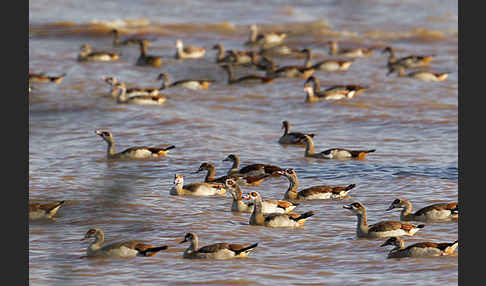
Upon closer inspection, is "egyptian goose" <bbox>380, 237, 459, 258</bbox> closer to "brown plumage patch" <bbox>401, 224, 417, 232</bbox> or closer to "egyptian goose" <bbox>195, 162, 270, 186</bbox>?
"brown plumage patch" <bbox>401, 224, 417, 232</bbox>

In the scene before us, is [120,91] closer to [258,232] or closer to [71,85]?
[71,85]

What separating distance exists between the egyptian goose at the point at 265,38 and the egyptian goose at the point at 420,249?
101 feet

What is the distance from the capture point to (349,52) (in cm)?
3684

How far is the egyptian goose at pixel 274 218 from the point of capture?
13.2 metres

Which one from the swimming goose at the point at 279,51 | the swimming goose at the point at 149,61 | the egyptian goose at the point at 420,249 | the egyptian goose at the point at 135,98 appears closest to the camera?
the egyptian goose at the point at 420,249

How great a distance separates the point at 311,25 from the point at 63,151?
1138 inches

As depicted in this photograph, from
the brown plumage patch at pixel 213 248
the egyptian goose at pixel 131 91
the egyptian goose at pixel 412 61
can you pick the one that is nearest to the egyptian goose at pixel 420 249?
the brown plumage patch at pixel 213 248

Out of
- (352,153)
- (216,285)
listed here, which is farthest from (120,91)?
(216,285)

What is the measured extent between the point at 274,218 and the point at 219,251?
7.15ft

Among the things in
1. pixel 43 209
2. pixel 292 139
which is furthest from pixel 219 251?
pixel 292 139

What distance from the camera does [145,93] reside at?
27469mm

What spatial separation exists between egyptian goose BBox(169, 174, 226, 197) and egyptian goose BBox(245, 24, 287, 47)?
26114 mm

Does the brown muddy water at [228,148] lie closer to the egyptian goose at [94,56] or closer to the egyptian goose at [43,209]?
the egyptian goose at [43,209]

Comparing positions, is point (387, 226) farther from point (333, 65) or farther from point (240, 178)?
point (333, 65)
